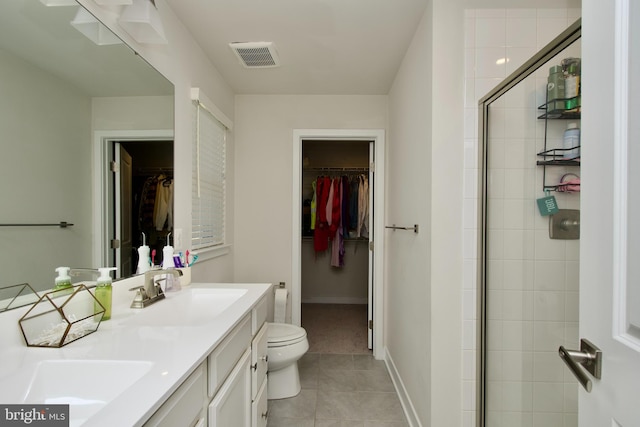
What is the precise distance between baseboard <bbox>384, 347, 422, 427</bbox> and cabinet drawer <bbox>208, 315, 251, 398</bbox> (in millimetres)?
1136

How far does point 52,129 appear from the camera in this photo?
0.92 meters

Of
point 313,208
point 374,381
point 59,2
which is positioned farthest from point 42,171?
point 313,208

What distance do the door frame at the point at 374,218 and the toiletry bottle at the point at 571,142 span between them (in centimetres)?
144

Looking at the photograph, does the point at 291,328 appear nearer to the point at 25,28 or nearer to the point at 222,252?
the point at 222,252

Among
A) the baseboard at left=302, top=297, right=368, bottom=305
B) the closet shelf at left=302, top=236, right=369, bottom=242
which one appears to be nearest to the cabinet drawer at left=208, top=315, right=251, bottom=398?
the closet shelf at left=302, top=236, right=369, bottom=242

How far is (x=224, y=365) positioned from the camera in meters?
1.01

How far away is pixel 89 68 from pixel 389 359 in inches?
104

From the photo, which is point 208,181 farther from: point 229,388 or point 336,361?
point 336,361

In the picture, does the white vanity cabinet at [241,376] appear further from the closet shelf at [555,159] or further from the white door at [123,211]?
the closet shelf at [555,159]

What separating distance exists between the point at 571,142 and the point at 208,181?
2041 millimetres

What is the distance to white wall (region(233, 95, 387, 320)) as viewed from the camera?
265cm

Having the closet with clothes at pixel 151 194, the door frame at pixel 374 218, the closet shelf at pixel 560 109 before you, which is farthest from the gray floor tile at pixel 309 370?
the closet shelf at pixel 560 109

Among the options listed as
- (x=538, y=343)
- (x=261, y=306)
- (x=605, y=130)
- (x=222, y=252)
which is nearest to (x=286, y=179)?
(x=222, y=252)

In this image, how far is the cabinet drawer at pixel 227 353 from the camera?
910mm
